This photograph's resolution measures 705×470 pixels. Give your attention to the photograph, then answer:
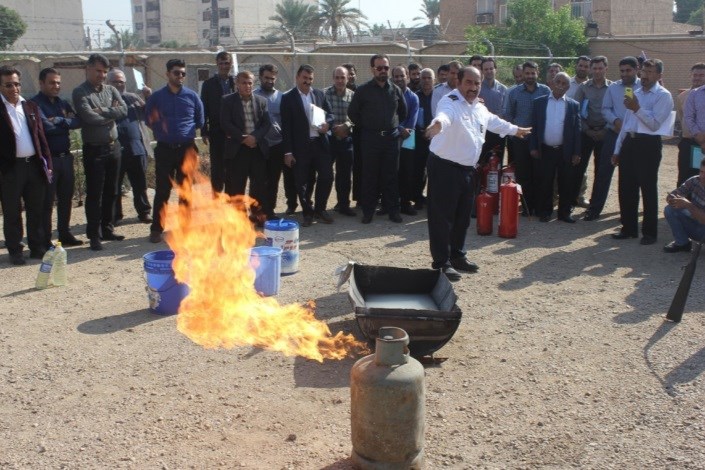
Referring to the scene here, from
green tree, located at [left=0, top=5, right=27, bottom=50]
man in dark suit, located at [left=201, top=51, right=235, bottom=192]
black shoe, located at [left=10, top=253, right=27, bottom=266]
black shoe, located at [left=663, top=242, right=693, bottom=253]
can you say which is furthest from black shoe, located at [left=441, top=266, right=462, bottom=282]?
green tree, located at [left=0, top=5, right=27, bottom=50]

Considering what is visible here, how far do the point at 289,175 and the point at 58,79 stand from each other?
355 centimetres

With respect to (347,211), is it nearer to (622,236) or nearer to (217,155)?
(217,155)

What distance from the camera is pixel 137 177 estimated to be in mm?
10203

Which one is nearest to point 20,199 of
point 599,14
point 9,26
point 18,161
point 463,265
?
point 18,161

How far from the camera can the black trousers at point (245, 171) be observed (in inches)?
380

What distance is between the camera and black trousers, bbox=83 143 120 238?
8781mm

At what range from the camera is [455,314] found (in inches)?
207

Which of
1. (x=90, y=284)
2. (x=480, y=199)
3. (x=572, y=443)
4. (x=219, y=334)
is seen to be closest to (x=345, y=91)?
(x=480, y=199)

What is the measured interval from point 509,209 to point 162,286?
4.98 m

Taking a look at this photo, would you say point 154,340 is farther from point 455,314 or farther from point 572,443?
point 572,443

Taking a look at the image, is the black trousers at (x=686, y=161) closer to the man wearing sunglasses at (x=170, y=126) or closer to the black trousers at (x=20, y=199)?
the man wearing sunglasses at (x=170, y=126)

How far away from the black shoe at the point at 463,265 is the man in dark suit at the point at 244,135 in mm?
3223

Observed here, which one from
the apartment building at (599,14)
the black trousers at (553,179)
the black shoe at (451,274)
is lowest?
the black shoe at (451,274)

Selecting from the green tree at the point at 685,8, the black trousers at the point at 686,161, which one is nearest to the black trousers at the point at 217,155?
the black trousers at the point at 686,161
